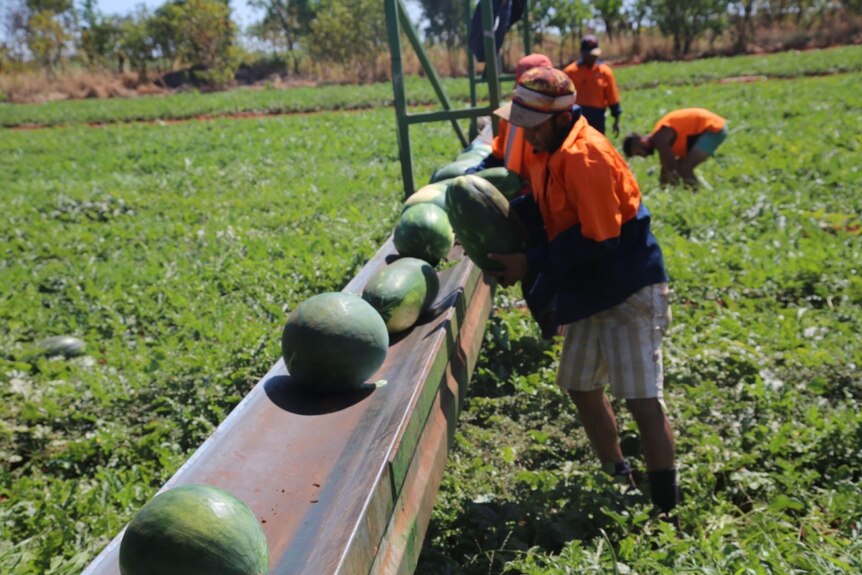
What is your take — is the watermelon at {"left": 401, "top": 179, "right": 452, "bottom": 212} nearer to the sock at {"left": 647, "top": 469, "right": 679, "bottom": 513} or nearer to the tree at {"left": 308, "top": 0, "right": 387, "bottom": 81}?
the sock at {"left": 647, "top": 469, "right": 679, "bottom": 513}

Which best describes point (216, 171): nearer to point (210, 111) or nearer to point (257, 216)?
point (257, 216)

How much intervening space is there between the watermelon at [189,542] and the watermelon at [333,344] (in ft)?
3.26

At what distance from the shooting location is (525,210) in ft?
12.8

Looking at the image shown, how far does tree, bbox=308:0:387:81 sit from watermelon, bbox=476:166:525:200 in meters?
41.4

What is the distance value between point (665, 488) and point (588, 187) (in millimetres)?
1509

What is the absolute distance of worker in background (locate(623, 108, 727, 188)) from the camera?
8.84 meters

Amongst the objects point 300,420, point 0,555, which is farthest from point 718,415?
point 0,555

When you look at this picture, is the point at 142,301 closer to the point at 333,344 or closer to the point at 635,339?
the point at 333,344

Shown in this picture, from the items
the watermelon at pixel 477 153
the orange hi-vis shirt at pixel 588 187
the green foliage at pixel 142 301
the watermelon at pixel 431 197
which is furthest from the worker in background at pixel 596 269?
the watermelon at pixel 477 153

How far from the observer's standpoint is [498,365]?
5.19m

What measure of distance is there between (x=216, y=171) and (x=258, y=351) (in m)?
8.52

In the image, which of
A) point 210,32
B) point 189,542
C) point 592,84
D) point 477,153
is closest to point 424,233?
point 477,153

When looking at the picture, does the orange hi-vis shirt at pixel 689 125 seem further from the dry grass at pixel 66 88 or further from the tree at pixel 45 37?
the tree at pixel 45 37

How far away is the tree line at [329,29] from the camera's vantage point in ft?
131
